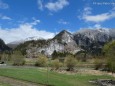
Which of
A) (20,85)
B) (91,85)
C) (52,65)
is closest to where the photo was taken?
(20,85)

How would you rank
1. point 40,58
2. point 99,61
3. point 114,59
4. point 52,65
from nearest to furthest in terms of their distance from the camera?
point 114,59 → point 52,65 → point 99,61 → point 40,58

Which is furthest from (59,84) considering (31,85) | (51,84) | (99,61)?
(99,61)

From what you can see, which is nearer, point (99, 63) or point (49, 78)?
point (49, 78)

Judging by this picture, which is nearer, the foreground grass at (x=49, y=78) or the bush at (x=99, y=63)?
the foreground grass at (x=49, y=78)

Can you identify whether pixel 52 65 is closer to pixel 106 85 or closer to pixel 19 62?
pixel 19 62

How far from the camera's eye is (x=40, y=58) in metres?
166

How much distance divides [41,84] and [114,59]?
30.8 m

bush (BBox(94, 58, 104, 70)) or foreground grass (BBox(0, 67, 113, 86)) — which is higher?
bush (BBox(94, 58, 104, 70))

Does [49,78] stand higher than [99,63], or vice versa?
[99,63]

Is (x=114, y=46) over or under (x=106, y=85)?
over

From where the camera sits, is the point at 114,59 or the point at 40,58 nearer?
the point at 114,59

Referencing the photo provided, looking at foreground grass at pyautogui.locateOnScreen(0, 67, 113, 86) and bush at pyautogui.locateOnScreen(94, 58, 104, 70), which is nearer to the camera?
foreground grass at pyautogui.locateOnScreen(0, 67, 113, 86)

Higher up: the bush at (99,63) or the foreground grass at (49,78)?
the bush at (99,63)

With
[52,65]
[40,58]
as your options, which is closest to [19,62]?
[40,58]
